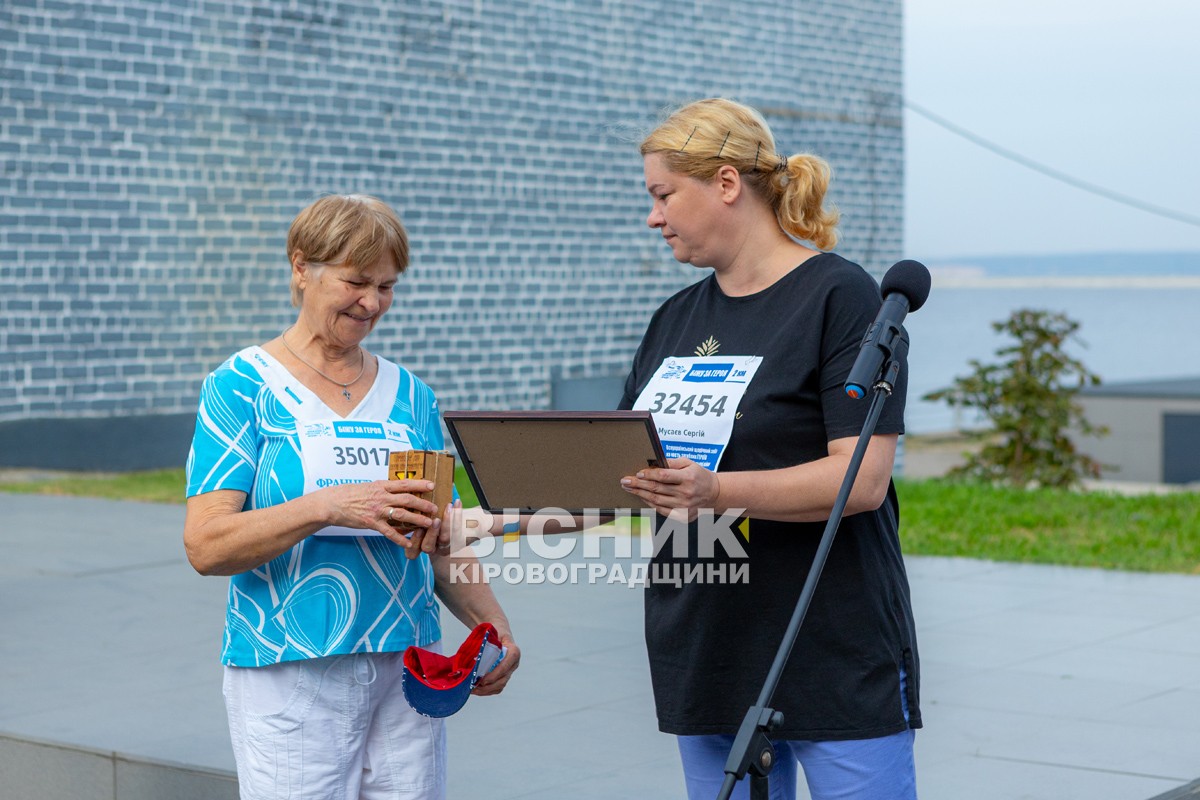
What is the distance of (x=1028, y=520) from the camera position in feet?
32.1

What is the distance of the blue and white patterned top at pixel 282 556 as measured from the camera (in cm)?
273

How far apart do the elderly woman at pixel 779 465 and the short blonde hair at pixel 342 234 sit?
1.59ft

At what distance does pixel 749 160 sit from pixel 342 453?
87 cm

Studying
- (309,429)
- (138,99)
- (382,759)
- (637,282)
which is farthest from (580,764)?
(637,282)

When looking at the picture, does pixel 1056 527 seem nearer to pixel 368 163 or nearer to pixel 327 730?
pixel 368 163

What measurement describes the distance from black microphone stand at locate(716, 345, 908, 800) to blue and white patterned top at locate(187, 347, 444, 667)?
0.75 meters

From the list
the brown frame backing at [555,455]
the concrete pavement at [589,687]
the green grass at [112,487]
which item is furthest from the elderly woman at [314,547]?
the green grass at [112,487]

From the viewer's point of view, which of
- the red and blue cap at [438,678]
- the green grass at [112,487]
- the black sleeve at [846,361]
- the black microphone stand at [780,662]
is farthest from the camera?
the green grass at [112,487]

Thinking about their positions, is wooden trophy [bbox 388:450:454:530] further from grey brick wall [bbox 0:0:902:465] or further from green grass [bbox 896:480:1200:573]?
grey brick wall [bbox 0:0:902:465]

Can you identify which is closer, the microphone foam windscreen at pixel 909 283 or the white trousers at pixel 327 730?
the microphone foam windscreen at pixel 909 283

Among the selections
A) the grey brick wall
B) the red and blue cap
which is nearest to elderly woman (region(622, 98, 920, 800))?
the red and blue cap

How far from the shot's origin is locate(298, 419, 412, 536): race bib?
276 cm

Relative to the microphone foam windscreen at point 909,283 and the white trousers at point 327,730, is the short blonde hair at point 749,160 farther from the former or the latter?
the white trousers at point 327,730

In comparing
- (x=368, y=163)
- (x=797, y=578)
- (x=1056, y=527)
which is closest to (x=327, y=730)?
(x=797, y=578)
